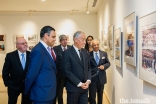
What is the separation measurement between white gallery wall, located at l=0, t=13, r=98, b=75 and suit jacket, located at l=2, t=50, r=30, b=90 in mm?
5796

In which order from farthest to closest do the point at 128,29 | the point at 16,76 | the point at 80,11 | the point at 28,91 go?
the point at 80,11
the point at 16,76
the point at 128,29
the point at 28,91

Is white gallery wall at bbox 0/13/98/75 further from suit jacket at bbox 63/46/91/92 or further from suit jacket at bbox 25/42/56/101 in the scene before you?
suit jacket at bbox 25/42/56/101

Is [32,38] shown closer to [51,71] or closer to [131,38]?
[51,71]

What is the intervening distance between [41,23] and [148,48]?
24.3ft

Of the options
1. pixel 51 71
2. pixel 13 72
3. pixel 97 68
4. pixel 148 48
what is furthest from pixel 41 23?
pixel 148 48

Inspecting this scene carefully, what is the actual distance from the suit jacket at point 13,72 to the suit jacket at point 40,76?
2.58 ft

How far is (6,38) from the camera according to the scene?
8758 millimetres

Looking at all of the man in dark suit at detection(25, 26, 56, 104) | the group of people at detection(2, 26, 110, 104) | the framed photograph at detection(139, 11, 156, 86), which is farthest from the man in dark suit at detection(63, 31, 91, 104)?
the framed photograph at detection(139, 11, 156, 86)

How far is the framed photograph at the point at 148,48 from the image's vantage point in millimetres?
1699

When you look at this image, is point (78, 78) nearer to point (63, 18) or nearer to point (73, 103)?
point (73, 103)

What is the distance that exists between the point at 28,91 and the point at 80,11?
6.60 m

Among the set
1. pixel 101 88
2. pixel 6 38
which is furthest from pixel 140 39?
pixel 6 38

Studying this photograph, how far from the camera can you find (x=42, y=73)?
89.7 inches

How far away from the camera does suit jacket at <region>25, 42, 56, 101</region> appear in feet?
7.30
